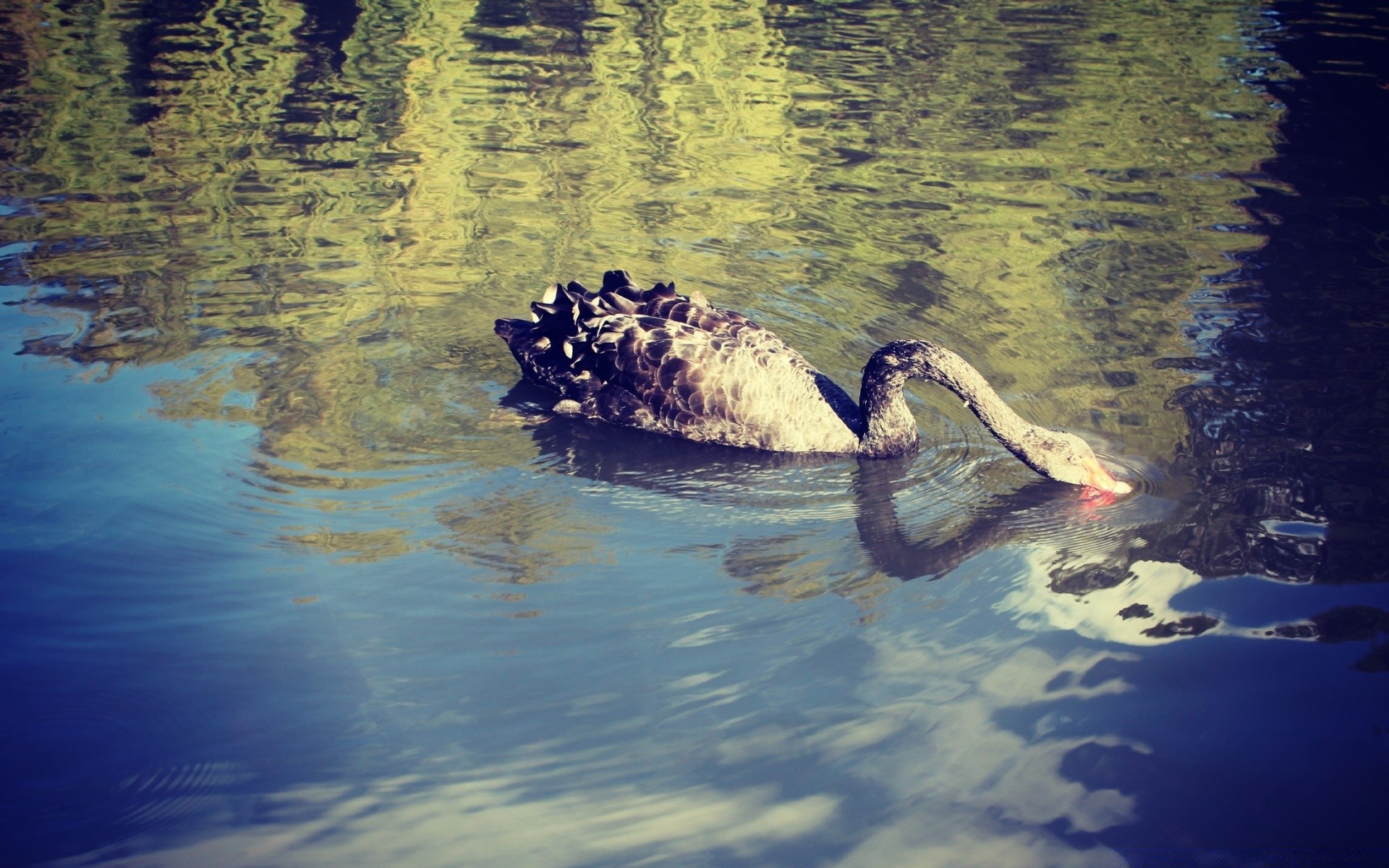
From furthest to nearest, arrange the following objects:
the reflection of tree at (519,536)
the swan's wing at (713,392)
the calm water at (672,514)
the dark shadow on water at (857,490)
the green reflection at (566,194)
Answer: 1. the green reflection at (566,194)
2. the swan's wing at (713,392)
3. the dark shadow on water at (857,490)
4. the reflection of tree at (519,536)
5. the calm water at (672,514)

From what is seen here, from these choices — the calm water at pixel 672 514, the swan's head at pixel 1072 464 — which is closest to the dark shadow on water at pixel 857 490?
the calm water at pixel 672 514

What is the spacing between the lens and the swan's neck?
6504 millimetres

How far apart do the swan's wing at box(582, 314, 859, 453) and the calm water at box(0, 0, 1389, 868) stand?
0.20 m

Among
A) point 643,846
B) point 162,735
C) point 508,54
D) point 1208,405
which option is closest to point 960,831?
point 643,846

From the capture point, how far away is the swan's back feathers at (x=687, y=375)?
6.63 meters

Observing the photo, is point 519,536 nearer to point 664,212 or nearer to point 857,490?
point 857,490

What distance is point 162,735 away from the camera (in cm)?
418

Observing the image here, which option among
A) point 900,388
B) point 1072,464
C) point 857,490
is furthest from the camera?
point 900,388

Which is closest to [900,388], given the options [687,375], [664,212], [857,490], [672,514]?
[857,490]

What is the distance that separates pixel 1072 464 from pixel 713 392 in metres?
2.20

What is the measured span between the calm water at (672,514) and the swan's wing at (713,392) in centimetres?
20

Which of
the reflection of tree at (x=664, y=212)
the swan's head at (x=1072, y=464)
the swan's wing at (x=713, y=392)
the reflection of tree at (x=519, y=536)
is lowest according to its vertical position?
the reflection of tree at (x=519, y=536)

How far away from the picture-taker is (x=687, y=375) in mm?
6656

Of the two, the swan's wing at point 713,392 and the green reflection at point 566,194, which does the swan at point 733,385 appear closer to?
the swan's wing at point 713,392
